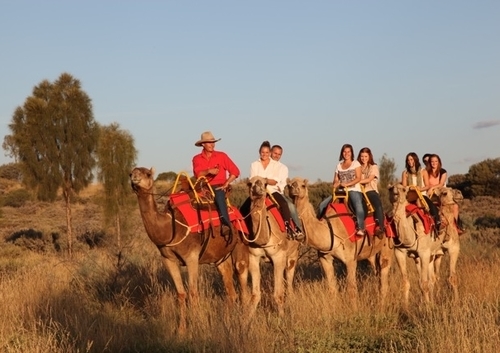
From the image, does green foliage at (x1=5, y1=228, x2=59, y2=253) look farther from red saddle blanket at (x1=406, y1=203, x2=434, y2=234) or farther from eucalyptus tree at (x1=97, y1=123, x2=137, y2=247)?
red saddle blanket at (x1=406, y1=203, x2=434, y2=234)

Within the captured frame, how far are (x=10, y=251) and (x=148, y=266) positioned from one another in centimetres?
1223

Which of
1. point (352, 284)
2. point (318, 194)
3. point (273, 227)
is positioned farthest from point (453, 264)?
point (318, 194)

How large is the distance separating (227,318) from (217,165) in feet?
11.6

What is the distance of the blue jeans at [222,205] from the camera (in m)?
12.4

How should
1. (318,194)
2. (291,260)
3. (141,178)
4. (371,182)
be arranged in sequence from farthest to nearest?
1. (318,194)
2. (371,182)
3. (291,260)
4. (141,178)

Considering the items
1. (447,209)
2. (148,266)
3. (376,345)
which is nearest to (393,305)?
(376,345)

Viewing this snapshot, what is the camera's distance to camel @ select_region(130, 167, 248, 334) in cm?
1120

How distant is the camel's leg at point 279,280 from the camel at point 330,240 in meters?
0.58

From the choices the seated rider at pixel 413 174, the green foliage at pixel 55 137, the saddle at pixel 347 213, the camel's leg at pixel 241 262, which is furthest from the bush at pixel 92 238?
the camel's leg at pixel 241 262

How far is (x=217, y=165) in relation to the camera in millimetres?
12773

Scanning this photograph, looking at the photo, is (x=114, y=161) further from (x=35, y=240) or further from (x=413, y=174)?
(x=413, y=174)

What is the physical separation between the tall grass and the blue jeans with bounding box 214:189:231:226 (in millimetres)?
1237

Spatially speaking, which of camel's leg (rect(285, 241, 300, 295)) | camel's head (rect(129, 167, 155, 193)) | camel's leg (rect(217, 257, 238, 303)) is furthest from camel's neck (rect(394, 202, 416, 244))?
Answer: camel's head (rect(129, 167, 155, 193))

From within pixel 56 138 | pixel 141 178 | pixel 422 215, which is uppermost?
pixel 56 138
